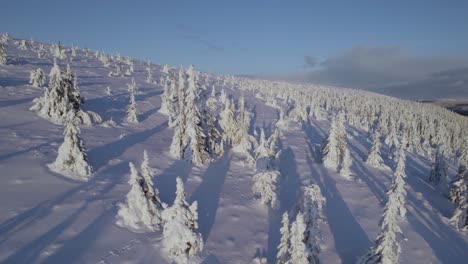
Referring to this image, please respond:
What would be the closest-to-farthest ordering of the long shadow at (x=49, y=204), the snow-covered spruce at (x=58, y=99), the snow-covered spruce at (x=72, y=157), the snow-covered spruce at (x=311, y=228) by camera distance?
1. the long shadow at (x=49, y=204)
2. the snow-covered spruce at (x=311, y=228)
3. the snow-covered spruce at (x=72, y=157)
4. the snow-covered spruce at (x=58, y=99)

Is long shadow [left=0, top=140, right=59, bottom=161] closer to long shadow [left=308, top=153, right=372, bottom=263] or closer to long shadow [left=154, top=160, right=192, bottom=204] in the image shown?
long shadow [left=154, top=160, right=192, bottom=204]

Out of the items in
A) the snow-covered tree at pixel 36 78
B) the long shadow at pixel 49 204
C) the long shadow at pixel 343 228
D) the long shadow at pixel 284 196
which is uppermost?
the snow-covered tree at pixel 36 78

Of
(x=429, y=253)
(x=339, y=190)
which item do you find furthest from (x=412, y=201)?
(x=429, y=253)

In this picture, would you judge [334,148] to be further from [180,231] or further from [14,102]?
[14,102]

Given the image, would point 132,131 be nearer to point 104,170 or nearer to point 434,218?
point 104,170

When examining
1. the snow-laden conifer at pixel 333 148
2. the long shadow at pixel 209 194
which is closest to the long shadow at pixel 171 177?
the long shadow at pixel 209 194

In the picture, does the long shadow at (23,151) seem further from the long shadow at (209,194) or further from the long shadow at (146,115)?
the long shadow at (146,115)

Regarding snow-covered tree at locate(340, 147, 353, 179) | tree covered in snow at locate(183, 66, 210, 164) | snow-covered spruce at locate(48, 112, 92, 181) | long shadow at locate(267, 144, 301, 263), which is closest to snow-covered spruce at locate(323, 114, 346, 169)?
snow-covered tree at locate(340, 147, 353, 179)
